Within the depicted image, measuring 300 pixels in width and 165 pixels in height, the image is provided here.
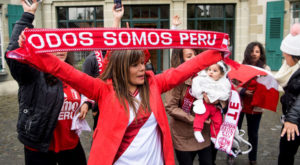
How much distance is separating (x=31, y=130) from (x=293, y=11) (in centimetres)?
1015

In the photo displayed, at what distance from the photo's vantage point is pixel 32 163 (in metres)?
2.39

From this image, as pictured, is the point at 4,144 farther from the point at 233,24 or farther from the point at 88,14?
the point at 233,24

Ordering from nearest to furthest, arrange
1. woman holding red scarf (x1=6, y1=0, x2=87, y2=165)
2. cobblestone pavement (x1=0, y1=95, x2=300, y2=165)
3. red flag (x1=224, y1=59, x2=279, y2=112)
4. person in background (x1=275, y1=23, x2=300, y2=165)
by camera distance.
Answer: woman holding red scarf (x1=6, y1=0, x2=87, y2=165) < person in background (x1=275, y1=23, x2=300, y2=165) < red flag (x1=224, y1=59, x2=279, y2=112) < cobblestone pavement (x1=0, y1=95, x2=300, y2=165)

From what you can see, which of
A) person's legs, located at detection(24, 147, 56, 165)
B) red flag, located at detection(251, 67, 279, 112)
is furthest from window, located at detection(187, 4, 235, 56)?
person's legs, located at detection(24, 147, 56, 165)

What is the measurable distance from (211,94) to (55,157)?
163cm

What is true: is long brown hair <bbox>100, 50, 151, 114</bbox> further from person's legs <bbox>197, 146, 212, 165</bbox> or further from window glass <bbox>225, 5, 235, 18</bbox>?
window glass <bbox>225, 5, 235, 18</bbox>

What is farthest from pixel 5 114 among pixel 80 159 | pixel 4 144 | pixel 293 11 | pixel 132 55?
pixel 293 11

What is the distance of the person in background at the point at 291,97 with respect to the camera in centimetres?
265

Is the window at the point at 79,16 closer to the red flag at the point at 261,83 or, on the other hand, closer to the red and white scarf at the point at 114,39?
the red flag at the point at 261,83

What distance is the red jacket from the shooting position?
1.66 metres

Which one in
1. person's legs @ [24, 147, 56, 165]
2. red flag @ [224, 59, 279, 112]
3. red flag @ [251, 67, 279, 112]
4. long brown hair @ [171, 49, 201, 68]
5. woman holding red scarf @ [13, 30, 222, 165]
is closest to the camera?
woman holding red scarf @ [13, 30, 222, 165]

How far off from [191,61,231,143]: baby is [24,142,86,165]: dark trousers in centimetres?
119

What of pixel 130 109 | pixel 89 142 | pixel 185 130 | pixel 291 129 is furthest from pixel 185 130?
pixel 89 142

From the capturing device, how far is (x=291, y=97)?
2.81 m
